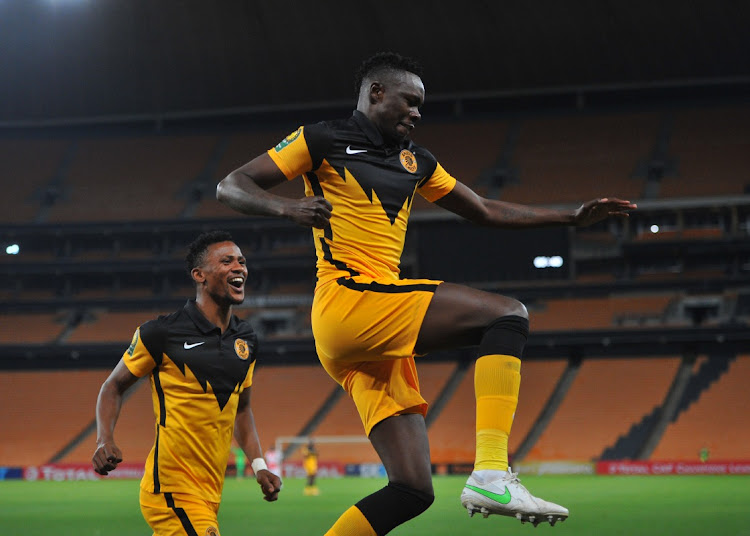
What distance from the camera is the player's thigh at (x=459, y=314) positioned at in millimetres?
4375

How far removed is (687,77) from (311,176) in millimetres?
35885

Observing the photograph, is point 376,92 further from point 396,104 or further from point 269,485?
point 269,485

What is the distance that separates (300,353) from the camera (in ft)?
119

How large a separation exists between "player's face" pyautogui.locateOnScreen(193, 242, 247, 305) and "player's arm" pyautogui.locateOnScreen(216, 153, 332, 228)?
3.96 feet

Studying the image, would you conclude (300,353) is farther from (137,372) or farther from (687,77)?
(137,372)

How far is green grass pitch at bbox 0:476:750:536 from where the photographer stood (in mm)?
13039

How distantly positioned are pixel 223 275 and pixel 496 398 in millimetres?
2138

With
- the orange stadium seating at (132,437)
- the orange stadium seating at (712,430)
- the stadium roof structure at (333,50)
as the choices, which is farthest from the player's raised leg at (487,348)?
the stadium roof structure at (333,50)

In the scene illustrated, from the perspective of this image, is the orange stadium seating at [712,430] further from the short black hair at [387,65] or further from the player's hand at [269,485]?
the short black hair at [387,65]

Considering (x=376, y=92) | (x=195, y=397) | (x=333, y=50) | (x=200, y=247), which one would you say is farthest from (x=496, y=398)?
(x=333, y=50)

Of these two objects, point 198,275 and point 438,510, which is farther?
point 438,510

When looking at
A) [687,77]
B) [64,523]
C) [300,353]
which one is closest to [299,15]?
[300,353]

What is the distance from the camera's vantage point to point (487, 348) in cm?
432

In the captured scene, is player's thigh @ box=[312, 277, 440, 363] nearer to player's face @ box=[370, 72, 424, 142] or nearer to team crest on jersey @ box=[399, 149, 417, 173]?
team crest on jersey @ box=[399, 149, 417, 173]
